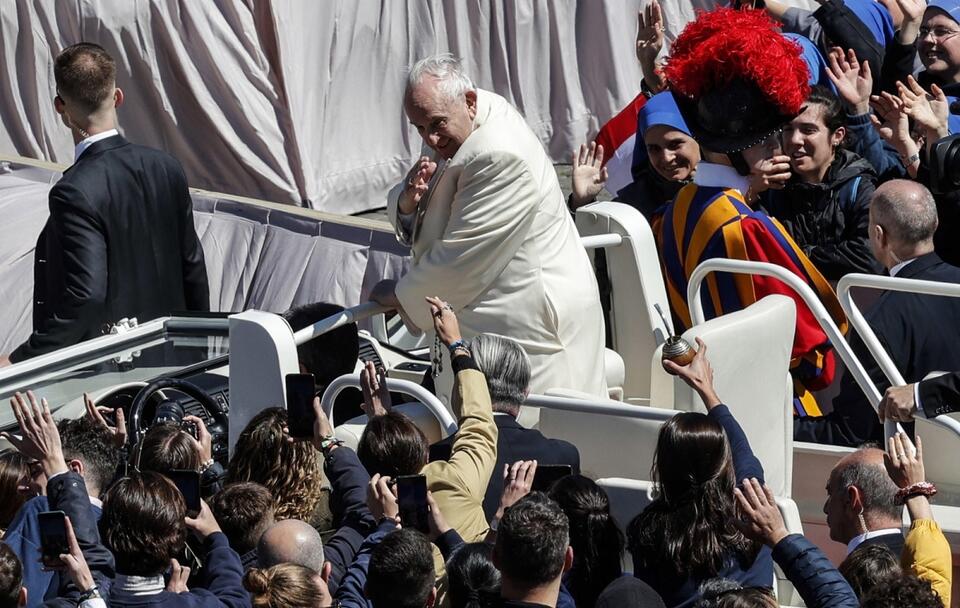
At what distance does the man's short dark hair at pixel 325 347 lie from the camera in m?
5.50

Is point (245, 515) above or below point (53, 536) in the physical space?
below

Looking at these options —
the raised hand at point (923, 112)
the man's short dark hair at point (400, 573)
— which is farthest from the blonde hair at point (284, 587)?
the raised hand at point (923, 112)

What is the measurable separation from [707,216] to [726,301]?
31 centimetres

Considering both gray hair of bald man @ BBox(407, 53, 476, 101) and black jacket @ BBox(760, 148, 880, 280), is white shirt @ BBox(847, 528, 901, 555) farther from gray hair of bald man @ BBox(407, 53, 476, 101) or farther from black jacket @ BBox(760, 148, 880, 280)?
gray hair of bald man @ BBox(407, 53, 476, 101)

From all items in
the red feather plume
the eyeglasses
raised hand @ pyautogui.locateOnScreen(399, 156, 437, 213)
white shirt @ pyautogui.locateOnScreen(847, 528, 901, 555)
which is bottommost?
white shirt @ pyautogui.locateOnScreen(847, 528, 901, 555)

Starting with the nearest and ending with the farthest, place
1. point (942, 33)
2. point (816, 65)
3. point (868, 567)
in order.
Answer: point (868, 567) < point (942, 33) < point (816, 65)

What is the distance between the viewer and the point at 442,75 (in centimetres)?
489

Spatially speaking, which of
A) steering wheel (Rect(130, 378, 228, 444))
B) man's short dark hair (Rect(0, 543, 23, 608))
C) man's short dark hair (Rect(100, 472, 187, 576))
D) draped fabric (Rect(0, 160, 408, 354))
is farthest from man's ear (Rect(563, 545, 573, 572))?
draped fabric (Rect(0, 160, 408, 354))

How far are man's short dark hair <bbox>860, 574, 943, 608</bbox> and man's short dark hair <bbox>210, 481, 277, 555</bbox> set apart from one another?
1611mm

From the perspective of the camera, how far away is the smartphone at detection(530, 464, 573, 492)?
4.04m

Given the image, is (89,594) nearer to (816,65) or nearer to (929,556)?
(929,556)

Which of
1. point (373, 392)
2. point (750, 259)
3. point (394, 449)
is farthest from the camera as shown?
point (750, 259)

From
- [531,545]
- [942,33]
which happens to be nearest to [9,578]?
[531,545]

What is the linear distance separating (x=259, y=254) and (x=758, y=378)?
5535mm
